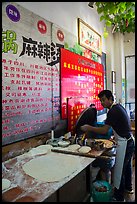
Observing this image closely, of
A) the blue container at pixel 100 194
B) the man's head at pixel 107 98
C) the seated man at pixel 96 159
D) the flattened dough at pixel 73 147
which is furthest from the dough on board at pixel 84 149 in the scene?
the man's head at pixel 107 98

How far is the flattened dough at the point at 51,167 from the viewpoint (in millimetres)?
1439

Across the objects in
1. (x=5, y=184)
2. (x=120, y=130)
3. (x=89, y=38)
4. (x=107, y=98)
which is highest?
(x=89, y=38)

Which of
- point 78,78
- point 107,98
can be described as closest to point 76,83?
point 78,78

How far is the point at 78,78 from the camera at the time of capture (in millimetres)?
3260

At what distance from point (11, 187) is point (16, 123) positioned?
32.1 inches

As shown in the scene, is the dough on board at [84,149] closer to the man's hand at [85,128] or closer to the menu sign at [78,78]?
the man's hand at [85,128]

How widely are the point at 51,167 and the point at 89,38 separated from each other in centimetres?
304

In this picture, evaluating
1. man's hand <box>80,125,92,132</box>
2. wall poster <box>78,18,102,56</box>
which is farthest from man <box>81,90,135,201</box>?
wall poster <box>78,18,102,56</box>

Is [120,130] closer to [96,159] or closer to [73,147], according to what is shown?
[96,159]

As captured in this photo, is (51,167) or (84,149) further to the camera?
(84,149)

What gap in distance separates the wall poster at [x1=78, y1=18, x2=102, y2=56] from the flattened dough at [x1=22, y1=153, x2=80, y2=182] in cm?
238

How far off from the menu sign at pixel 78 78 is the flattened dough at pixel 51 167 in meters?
1.05

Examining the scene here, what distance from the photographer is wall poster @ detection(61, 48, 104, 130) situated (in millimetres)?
2830

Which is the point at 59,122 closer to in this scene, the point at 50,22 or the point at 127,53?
the point at 50,22
